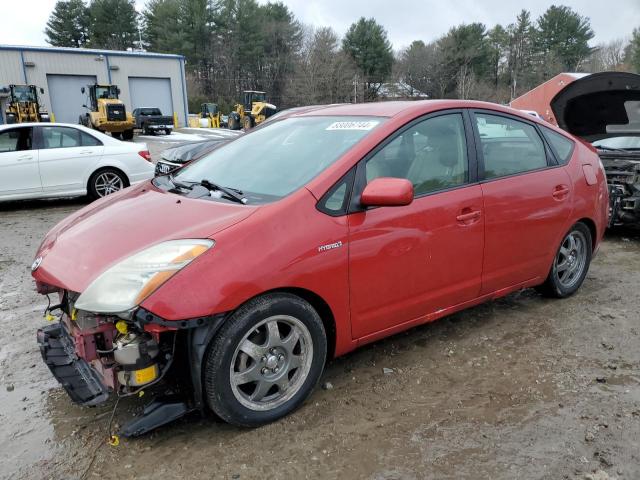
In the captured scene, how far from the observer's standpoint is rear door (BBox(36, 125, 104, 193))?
8.52m

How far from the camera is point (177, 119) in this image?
1469 inches

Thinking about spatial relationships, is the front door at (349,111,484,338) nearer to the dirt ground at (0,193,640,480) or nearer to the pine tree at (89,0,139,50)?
the dirt ground at (0,193,640,480)

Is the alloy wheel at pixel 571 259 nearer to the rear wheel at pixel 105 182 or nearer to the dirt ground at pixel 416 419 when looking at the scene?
the dirt ground at pixel 416 419

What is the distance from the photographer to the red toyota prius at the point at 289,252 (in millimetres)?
2404

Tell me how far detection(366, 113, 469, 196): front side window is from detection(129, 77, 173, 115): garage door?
36522mm

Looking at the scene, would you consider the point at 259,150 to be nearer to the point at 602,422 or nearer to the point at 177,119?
the point at 602,422

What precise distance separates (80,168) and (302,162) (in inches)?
276

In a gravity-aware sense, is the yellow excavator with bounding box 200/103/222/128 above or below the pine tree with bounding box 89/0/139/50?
below

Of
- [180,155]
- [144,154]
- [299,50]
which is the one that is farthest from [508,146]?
[299,50]

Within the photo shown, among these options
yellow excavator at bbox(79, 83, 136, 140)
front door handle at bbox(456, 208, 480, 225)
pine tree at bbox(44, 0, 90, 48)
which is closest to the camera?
front door handle at bbox(456, 208, 480, 225)

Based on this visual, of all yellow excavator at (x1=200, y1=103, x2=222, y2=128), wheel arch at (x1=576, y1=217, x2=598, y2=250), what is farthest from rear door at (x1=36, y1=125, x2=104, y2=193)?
yellow excavator at (x1=200, y1=103, x2=222, y2=128)

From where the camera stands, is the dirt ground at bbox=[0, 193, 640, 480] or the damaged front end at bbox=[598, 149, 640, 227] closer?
the dirt ground at bbox=[0, 193, 640, 480]

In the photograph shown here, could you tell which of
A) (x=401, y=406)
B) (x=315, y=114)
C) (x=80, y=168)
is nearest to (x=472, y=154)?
(x=315, y=114)

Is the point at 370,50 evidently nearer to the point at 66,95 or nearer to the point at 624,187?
the point at 66,95
